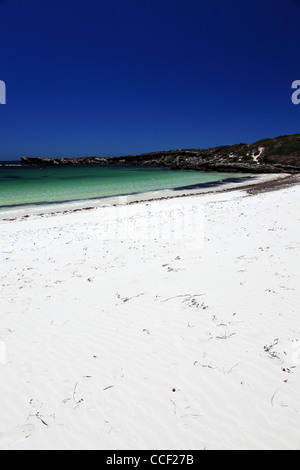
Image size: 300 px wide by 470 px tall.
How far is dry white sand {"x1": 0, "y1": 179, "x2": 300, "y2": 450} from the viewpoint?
279cm

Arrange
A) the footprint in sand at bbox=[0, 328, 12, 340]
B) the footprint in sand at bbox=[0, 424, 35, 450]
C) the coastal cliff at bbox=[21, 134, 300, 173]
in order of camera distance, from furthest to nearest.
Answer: the coastal cliff at bbox=[21, 134, 300, 173] → the footprint in sand at bbox=[0, 328, 12, 340] → the footprint in sand at bbox=[0, 424, 35, 450]

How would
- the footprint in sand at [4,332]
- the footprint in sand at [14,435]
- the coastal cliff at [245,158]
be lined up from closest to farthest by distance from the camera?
1. the footprint in sand at [14,435]
2. the footprint in sand at [4,332]
3. the coastal cliff at [245,158]

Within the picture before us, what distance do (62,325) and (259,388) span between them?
365cm

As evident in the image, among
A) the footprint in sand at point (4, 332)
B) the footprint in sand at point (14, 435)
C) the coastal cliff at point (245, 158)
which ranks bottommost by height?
the footprint in sand at point (14, 435)

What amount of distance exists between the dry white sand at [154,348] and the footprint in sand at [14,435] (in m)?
0.01

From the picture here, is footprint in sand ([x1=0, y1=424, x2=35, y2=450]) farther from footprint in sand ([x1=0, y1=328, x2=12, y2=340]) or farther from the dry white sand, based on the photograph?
footprint in sand ([x1=0, y1=328, x2=12, y2=340])

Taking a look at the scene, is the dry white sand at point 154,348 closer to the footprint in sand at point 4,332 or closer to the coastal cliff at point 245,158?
the footprint in sand at point 4,332

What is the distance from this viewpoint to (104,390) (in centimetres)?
329

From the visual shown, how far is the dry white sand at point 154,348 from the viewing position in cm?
279

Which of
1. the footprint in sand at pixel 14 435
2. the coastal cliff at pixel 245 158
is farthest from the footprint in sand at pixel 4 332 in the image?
the coastal cliff at pixel 245 158

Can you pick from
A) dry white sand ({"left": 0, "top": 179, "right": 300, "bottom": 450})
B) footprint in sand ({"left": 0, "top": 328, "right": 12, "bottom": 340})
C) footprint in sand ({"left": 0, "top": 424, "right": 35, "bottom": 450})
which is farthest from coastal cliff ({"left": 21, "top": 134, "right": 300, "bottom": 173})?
footprint in sand ({"left": 0, "top": 424, "right": 35, "bottom": 450})

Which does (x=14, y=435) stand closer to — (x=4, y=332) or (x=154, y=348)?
(x=154, y=348)

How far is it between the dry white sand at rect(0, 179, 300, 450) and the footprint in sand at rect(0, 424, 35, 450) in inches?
0.4

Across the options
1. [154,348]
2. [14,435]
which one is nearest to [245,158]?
[154,348]
